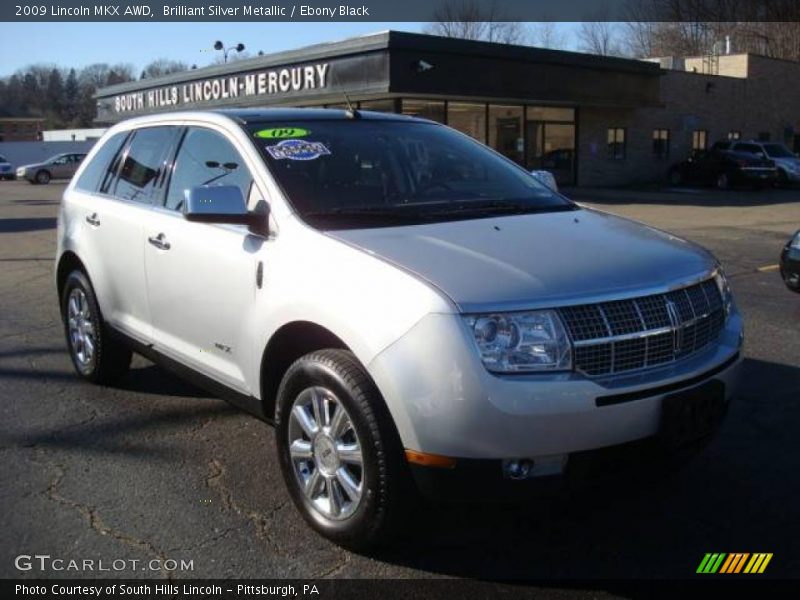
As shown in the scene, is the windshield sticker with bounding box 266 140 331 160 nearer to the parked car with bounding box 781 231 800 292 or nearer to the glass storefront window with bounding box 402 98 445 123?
the parked car with bounding box 781 231 800 292

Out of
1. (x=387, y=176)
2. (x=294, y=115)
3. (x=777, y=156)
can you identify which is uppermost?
(x=777, y=156)

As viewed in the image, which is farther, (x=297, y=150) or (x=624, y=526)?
(x=297, y=150)

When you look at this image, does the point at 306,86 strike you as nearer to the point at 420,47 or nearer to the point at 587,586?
the point at 420,47

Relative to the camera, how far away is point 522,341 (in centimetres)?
278

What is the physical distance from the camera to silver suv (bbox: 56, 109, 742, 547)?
9.09 ft

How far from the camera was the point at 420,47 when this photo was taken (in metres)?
22.4

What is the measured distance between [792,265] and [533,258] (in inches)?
219

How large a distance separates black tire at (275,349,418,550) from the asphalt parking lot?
0.13 metres

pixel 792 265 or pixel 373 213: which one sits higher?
pixel 373 213

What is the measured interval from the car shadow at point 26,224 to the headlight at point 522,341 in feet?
53.2

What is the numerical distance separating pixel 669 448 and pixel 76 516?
2547 millimetres

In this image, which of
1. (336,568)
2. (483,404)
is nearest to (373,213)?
(483,404)

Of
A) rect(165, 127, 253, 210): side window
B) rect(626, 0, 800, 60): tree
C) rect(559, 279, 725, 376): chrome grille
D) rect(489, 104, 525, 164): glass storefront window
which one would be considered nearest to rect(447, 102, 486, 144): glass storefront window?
rect(489, 104, 525, 164): glass storefront window

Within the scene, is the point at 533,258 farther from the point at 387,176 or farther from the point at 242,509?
the point at 242,509
